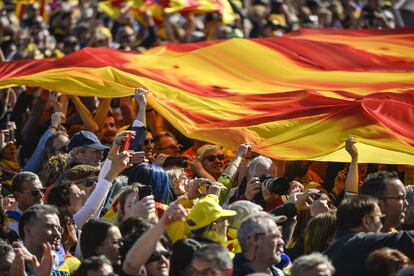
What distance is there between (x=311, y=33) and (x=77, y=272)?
8665mm

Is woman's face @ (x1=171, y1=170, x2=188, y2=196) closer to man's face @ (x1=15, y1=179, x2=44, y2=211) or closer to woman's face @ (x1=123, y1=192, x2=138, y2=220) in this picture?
man's face @ (x1=15, y1=179, x2=44, y2=211)

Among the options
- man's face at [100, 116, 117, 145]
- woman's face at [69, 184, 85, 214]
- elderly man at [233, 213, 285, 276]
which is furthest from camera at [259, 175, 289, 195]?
man's face at [100, 116, 117, 145]

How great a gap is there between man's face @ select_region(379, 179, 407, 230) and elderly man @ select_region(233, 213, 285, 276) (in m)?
1.24

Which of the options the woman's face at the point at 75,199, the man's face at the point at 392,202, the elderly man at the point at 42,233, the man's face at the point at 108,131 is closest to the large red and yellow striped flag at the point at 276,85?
the man's face at the point at 108,131

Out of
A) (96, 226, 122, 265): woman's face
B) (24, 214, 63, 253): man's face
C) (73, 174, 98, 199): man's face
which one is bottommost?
(73, 174, 98, 199): man's face

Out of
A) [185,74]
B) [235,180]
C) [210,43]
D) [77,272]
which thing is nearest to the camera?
[77,272]

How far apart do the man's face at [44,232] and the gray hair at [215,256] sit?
1.23 meters

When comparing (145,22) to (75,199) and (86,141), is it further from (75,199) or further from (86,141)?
(75,199)

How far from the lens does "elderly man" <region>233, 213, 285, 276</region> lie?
25.4 feet

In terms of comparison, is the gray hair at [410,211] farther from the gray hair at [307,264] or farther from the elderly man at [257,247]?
the gray hair at [307,264]

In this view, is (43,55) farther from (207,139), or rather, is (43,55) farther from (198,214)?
(198,214)

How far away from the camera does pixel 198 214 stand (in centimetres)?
827

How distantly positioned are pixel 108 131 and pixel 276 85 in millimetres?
1791

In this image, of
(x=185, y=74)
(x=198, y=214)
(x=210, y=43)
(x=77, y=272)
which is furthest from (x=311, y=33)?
(x=77, y=272)
